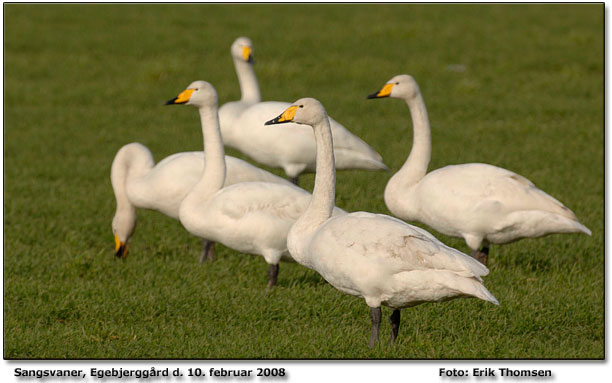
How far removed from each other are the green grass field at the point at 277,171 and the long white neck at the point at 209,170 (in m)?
0.59

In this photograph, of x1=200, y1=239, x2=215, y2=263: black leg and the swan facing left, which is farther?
the swan facing left

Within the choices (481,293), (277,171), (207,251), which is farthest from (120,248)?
(481,293)

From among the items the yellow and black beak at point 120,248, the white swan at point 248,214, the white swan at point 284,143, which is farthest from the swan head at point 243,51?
the white swan at point 248,214

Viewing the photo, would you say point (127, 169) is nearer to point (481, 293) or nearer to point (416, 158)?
point (416, 158)

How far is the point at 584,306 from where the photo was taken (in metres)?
7.12

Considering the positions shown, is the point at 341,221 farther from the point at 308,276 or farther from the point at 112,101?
the point at 112,101

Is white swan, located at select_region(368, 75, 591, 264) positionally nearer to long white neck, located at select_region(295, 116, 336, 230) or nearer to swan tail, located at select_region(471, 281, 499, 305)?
long white neck, located at select_region(295, 116, 336, 230)

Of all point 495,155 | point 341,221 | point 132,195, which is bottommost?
point 495,155

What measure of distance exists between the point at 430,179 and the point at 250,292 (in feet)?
6.48

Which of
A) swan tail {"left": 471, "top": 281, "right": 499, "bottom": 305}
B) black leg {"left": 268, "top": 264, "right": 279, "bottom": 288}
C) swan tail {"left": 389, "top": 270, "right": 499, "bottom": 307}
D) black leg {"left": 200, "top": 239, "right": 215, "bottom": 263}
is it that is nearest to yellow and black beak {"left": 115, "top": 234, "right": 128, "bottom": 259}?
black leg {"left": 200, "top": 239, "right": 215, "bottom": 263}

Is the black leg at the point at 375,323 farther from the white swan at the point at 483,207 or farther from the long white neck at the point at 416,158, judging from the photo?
the long white neck at the point at 416,158

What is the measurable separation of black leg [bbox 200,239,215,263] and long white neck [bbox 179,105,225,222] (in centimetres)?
75

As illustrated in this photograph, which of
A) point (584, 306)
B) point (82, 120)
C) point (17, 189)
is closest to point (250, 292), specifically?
point (584, 306)

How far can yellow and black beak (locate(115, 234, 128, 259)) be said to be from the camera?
871cm
